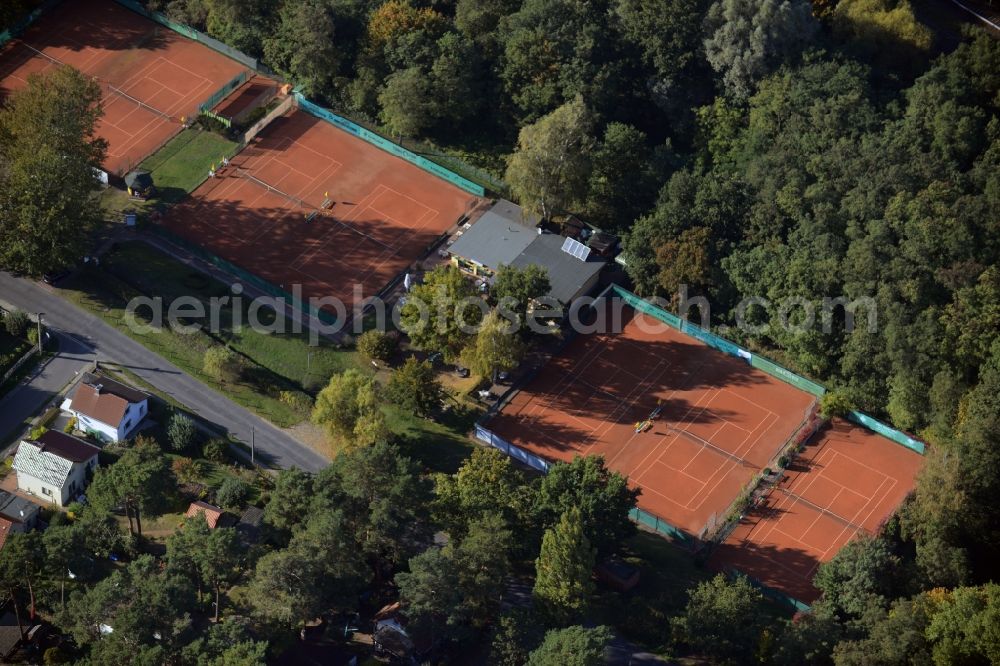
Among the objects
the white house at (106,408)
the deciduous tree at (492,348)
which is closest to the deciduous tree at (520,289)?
the deciduous tree at (492,348)

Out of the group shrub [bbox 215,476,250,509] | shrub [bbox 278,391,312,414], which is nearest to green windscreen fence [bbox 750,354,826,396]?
shrub [bbox 278,391,312,414]

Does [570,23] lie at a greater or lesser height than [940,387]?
greater

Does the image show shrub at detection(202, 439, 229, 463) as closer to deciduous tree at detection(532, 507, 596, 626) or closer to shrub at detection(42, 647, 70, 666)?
shrub at detection(42, 647, 70, 666)

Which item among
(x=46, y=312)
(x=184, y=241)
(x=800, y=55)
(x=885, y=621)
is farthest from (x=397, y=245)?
(x=885, y=621)

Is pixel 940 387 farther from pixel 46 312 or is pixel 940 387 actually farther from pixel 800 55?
pixel 46 312

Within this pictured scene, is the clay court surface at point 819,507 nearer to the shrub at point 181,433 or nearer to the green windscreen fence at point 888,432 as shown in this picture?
the green windscreen fence at point 888,432

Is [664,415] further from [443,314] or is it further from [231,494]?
[231,494]
